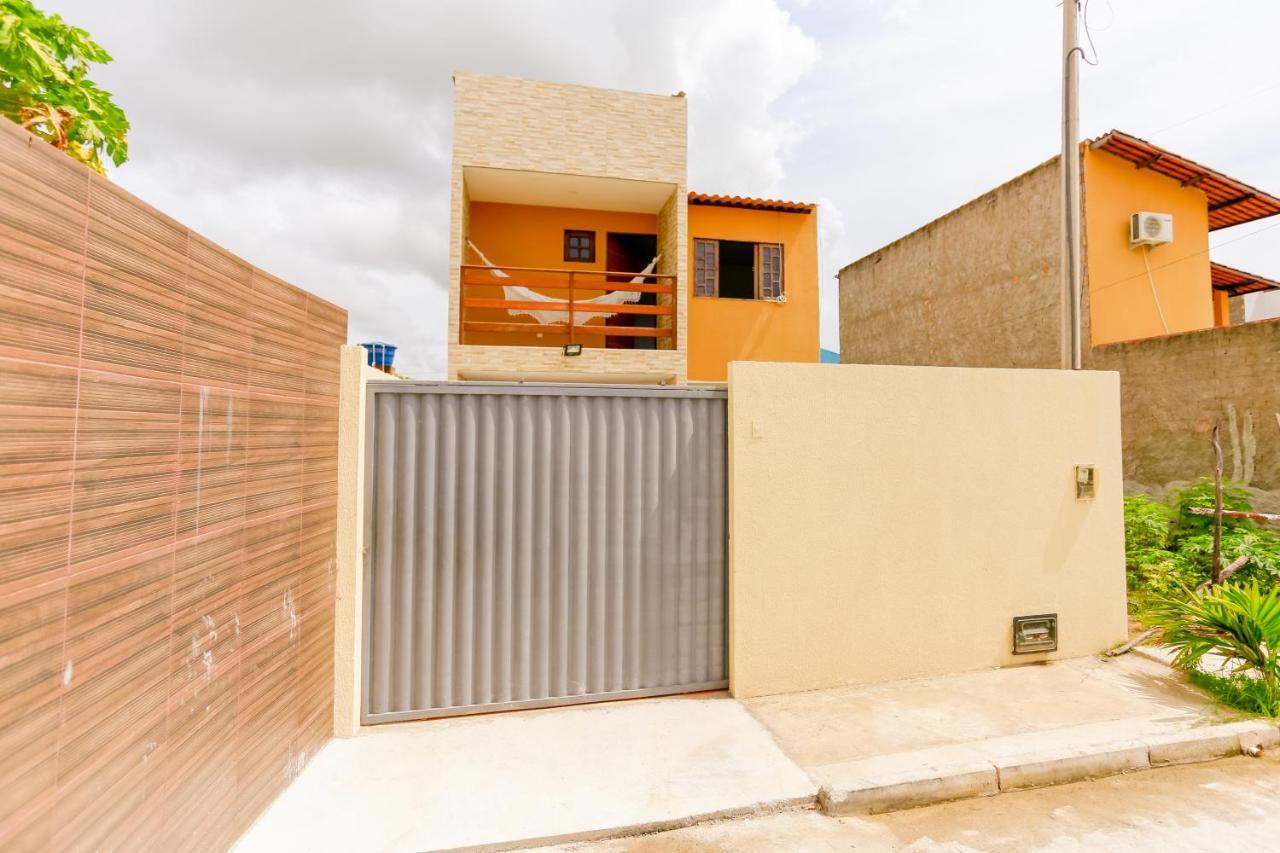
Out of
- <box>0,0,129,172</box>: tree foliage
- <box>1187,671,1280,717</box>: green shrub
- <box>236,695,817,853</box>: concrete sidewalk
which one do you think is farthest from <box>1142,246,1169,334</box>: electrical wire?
<box>0,0,129,172</box>: tree foliage

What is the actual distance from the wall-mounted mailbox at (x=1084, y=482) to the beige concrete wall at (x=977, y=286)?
685 cm

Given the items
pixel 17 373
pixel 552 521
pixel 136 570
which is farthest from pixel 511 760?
pixel 17 373

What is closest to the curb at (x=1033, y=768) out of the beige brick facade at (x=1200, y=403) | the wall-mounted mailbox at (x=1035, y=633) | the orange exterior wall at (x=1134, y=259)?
the wall-mounted mailbox at (x=1035, y=633)

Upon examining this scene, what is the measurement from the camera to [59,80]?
755 centimetres

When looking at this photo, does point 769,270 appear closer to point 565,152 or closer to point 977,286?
point 565,152

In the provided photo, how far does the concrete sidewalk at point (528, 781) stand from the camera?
10.2ft

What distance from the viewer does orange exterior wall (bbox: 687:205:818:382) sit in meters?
10.8

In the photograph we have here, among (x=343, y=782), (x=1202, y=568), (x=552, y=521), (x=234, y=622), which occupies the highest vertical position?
(x=552, y=521)

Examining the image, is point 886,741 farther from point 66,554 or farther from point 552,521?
point 66,554

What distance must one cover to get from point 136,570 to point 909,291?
1640 cm

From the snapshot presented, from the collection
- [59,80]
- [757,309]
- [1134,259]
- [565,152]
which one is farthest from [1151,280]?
[59,80]

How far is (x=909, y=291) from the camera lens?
50.0 ft

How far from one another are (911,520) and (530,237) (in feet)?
27.0

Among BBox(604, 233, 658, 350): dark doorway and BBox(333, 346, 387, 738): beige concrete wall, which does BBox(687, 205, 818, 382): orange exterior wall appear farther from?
BBox(333, 346, 387, 738): beige concrete wall
